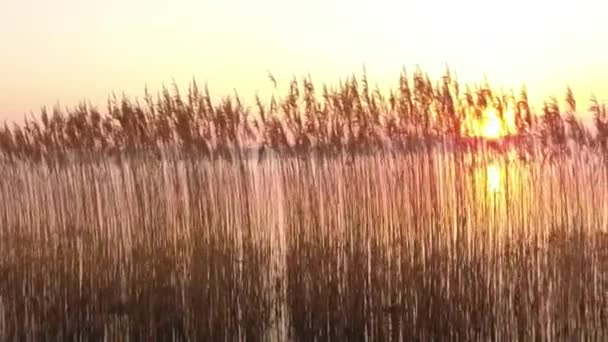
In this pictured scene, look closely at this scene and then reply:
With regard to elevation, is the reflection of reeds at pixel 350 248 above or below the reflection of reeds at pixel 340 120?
below

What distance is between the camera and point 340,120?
407 cm

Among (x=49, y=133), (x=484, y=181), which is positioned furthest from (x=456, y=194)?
(x=49, y=133)

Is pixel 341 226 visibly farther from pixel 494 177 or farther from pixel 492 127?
pixel 492 127

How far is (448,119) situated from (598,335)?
47.4 inches

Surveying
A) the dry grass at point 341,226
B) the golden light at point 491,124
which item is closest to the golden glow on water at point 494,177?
the dry grass at point 341,226

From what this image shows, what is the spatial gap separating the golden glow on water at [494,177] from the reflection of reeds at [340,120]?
0.59ft

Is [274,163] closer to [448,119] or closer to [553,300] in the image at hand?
[448,119]

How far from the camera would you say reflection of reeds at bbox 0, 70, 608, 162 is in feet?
13.1

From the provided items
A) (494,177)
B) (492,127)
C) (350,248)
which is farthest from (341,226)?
(492,127)

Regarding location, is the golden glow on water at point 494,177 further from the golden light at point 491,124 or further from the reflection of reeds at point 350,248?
the golden light at point 491,124

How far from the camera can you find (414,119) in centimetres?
406

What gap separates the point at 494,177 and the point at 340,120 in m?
0.76

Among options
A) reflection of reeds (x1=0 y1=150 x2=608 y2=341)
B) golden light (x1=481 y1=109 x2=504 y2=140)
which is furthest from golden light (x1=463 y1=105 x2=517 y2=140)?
reflection of reeds (x1=0 y1=150 x2=608 y2=341)

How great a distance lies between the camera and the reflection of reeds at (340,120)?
4008mm
